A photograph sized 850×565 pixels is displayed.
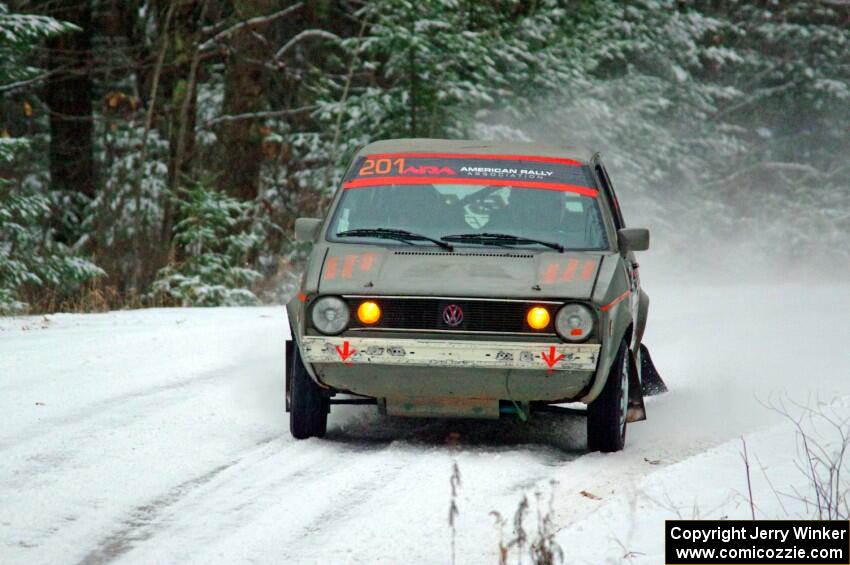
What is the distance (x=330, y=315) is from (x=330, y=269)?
0.33 meters

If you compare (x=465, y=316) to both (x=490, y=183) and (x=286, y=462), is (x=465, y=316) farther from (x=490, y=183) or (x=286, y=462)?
(x=490, y=183)

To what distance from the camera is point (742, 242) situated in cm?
3180

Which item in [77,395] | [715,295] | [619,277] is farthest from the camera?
[715,295]

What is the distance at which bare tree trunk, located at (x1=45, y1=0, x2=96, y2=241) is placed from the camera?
22.1 metres

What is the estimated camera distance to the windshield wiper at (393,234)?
765 centimetres

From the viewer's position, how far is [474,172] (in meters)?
8.21

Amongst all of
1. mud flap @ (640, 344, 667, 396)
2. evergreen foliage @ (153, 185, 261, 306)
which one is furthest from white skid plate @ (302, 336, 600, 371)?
evergreen foliage @ (153, 185, 261, 306)

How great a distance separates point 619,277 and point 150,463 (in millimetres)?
2787

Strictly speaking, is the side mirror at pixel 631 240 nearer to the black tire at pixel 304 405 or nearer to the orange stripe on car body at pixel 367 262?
the orange stripe on car body at pixel 367 262

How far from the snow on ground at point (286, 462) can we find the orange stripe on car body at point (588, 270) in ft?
3.27

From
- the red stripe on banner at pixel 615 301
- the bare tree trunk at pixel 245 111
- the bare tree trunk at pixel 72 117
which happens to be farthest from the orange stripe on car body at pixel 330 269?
the bare tree trunk at pixel 72 117

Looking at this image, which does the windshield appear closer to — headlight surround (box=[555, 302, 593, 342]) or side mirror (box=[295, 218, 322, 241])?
side mirror (box=[295, 218, 322, 241])

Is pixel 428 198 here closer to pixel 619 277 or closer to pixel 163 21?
pixel 619 277

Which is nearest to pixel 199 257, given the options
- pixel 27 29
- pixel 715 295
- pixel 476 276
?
pixel 27 29
